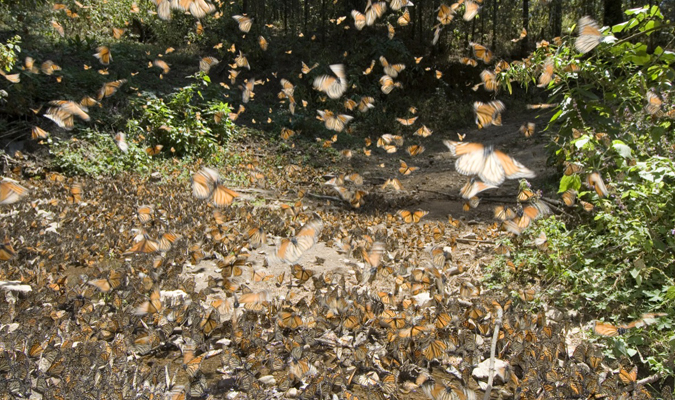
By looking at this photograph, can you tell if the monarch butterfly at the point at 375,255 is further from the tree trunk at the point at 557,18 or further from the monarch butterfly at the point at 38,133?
the tree trunk at the point at 557,18

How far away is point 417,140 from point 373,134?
125 cm

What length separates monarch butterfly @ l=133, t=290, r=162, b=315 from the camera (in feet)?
9.23

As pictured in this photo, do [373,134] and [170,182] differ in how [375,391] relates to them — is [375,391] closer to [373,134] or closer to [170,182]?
[170,182]

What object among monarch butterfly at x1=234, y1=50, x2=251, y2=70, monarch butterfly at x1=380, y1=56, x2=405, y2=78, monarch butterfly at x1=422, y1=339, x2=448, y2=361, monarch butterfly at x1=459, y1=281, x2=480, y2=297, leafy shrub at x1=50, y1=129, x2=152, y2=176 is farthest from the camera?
monarch butterfly at x1=234, y1=50, x2=251, y2=70

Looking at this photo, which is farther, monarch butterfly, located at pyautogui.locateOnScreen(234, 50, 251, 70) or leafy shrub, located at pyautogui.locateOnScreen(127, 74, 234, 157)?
leafy shrub, located at pyautogui.locateOnScreen(127, 74, 234, 157)

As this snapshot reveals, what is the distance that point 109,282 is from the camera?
312 cm

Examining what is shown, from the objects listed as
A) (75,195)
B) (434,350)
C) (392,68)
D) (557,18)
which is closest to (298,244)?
(434,350)

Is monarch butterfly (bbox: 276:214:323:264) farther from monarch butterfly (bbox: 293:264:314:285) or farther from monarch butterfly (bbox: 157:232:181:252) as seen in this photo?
monarch butterfly (bbox: 157:232:181:252)

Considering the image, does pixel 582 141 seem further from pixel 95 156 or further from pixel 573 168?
pixel 95 156

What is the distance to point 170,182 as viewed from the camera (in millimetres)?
6871

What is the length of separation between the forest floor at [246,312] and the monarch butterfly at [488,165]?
113 centimetres

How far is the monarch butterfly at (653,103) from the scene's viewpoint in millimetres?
2982

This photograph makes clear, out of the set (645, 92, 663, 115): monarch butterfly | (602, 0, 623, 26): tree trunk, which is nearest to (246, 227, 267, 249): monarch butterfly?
(645, 92, 663, 115): monarch butterfly

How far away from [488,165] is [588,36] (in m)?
1.07
